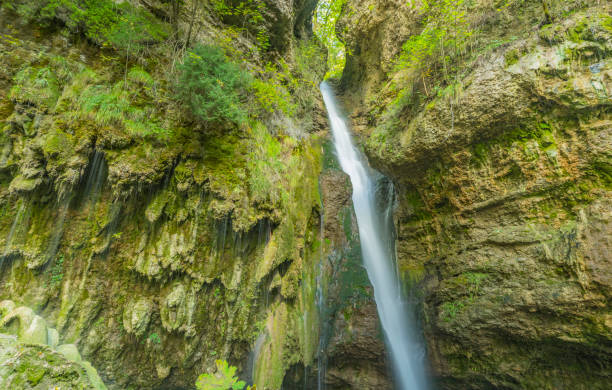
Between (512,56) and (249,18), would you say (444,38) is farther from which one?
(249,18)

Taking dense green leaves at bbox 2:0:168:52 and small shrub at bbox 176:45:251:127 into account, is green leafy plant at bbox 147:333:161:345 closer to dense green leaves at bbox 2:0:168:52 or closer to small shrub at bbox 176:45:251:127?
small shrub at bbox 176:45:251:127

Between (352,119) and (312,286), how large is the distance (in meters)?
8.53

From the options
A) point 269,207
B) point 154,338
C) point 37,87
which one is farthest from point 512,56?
point 154,338

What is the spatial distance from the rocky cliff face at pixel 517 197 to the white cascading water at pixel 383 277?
552 millimetres

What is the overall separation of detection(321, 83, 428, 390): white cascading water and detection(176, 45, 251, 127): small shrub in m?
5.19

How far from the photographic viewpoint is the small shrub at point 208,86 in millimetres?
4797

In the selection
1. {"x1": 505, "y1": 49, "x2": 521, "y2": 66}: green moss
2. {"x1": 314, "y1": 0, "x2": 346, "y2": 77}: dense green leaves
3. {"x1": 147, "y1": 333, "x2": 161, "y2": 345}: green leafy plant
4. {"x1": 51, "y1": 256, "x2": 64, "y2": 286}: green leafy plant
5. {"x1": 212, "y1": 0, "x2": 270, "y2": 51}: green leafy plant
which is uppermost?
{"x1": 314, "y1": 0, "x2": 346, "y2": 77}: dense green leaves

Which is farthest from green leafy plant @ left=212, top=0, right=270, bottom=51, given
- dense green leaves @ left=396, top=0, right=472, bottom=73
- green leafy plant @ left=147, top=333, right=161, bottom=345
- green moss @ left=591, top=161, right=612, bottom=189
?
green moss @ left=591, top=161, right=612, bottom=189

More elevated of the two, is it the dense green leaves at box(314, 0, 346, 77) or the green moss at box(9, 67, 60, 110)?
the dense green leaves at box(314, 0, 346, 77)

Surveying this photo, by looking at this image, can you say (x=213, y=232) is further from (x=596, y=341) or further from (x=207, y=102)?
(x=596, y=341)

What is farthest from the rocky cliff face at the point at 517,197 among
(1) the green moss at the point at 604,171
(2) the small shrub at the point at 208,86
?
(2) the small shrub at the point at 208,86

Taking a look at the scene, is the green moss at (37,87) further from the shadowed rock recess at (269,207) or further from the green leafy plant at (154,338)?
the green leafy plant at (154,338)

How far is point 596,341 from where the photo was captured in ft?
12.7

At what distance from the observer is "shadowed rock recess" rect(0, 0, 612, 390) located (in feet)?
13.0
